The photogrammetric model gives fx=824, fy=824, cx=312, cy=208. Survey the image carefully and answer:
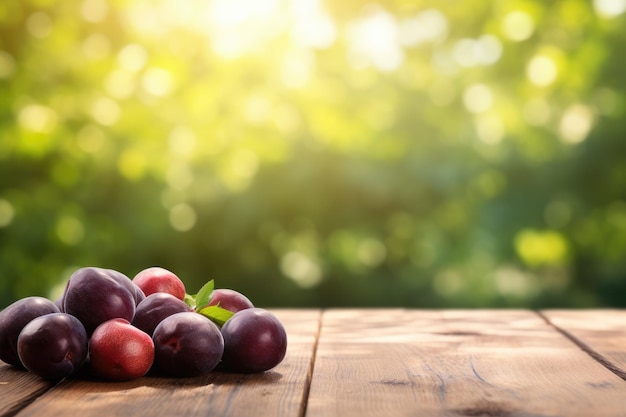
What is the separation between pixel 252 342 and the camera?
1373 mm

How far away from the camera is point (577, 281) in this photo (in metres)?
5.93

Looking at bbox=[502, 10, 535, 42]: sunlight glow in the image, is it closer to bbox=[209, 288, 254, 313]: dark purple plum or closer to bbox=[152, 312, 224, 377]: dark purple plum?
bbox=[209, 288, 254, 313]: dark purple plum

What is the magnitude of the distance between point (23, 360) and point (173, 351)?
240mm

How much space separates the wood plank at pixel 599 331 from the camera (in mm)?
1529

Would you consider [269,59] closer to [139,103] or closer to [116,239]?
[139,103]

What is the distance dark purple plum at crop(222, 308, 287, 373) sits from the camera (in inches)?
53.8

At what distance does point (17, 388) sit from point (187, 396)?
0.97 ft

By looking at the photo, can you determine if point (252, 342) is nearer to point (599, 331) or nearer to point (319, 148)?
point (599, 331)

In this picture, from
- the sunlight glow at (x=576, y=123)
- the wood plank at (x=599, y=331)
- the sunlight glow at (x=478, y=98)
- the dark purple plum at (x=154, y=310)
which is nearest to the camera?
the dark purple plum at (x=154, y=310)

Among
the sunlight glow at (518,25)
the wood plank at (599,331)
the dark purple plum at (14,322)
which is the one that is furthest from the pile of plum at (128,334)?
the sunlight glow at (518,25)

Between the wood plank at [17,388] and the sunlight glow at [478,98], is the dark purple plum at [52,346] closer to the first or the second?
the wood plank at [17,388]

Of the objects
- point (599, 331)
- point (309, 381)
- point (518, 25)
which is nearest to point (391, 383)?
point (309, 381)

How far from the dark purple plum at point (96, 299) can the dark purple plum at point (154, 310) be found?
2 centimetres

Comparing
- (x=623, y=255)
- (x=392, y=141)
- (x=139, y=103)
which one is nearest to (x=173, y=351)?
(x=392, y=141)
